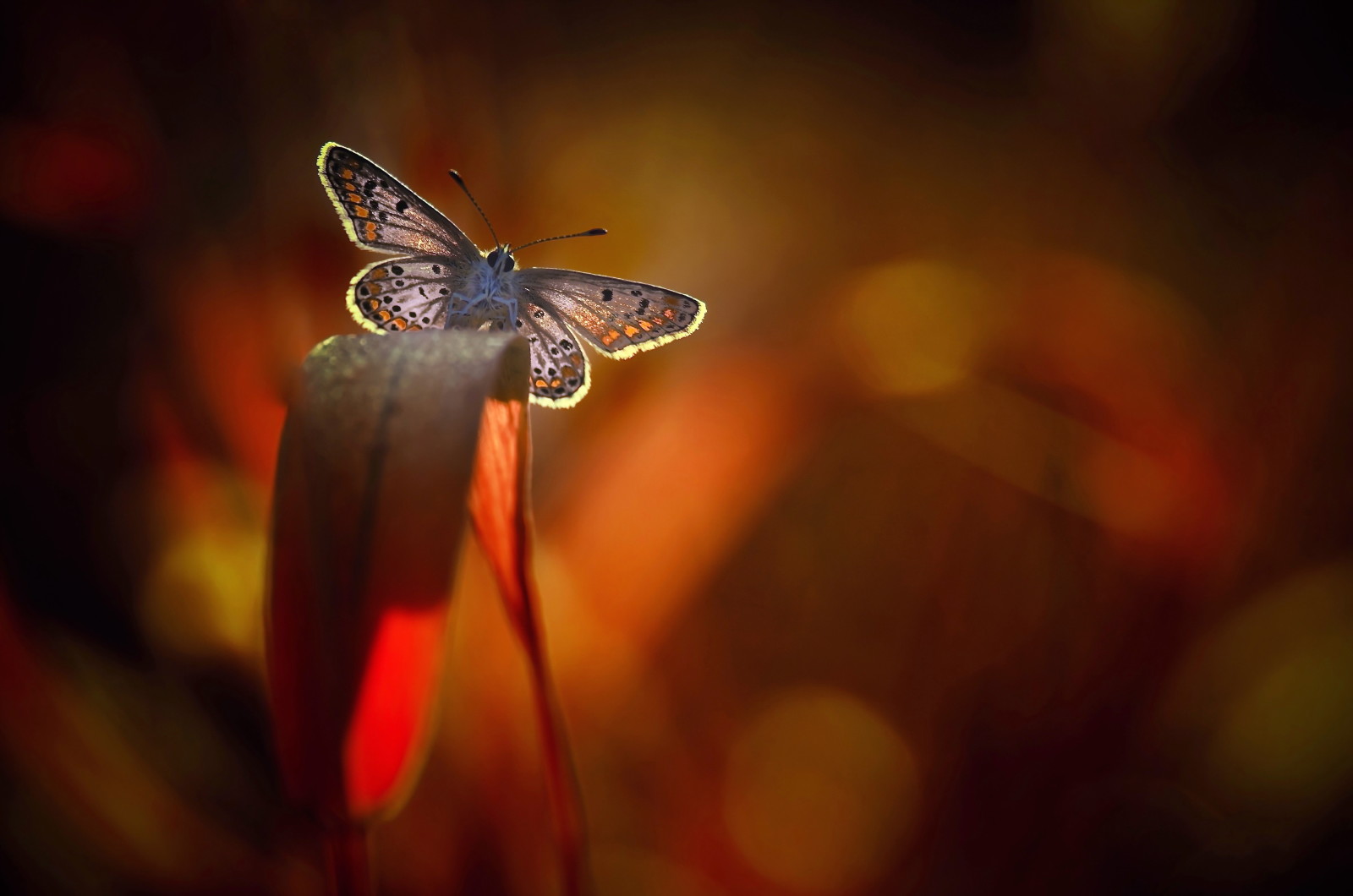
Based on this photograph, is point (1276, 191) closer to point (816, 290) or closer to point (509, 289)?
point (816, 290)

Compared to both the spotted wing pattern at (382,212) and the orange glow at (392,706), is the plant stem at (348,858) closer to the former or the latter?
the orange glow at (392,706)

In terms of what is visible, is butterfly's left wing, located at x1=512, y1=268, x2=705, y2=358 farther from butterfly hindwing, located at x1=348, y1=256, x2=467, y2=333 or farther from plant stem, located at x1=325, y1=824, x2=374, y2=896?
plant stem, located at x1=325, y1=824, x2=374, y2=896

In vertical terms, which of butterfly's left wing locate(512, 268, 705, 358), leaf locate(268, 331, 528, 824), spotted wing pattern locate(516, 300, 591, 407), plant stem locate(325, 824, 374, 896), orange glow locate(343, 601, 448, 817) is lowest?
plant stem locate(325, 824, 374, 896)

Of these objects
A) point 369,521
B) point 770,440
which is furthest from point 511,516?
point 770,440

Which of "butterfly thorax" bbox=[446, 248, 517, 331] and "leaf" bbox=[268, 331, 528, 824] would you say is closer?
"leaf" bbox=[268, 331, 528, 824]

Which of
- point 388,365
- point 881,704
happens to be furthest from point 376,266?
point 881,704

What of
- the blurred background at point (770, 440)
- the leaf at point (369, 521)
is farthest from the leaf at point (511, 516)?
the blurred background at point (770, 440)

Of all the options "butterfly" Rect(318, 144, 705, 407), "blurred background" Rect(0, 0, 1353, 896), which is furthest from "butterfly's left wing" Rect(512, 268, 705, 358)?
"blurred background" Rect(0, 0, 1353, 896)
